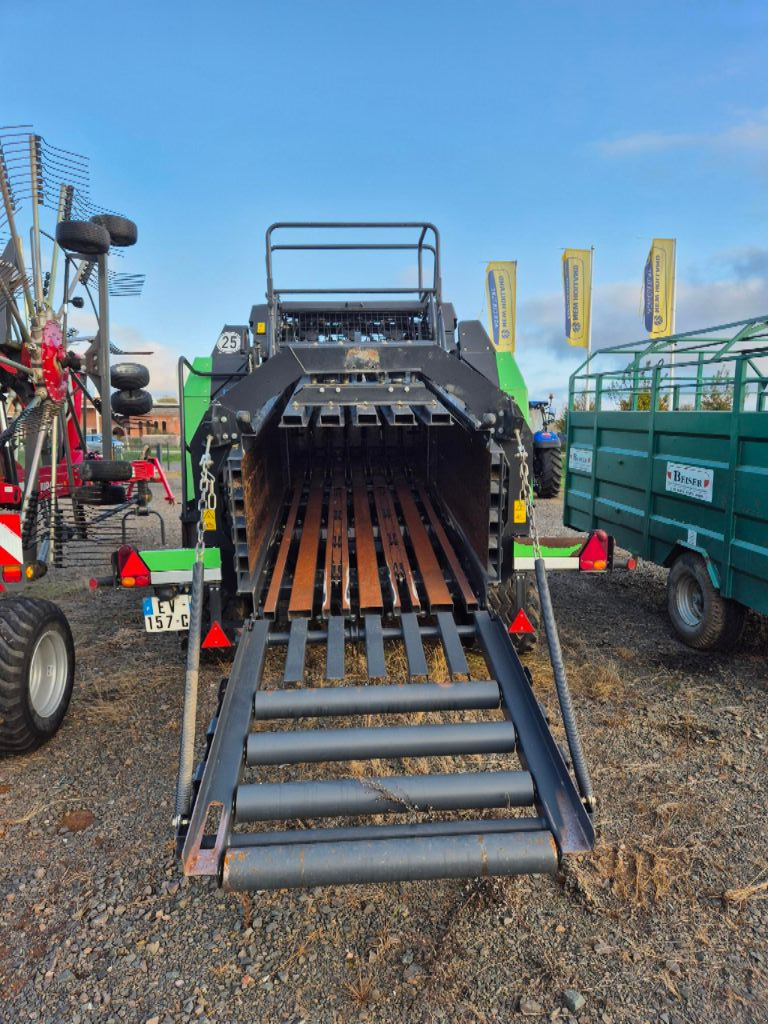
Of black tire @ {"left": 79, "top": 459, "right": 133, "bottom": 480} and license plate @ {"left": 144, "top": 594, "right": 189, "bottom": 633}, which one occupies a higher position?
black tire @ {"left": 79, "top": 459, "right": 133, "bottom": 480}

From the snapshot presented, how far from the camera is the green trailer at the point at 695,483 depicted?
14.0ft

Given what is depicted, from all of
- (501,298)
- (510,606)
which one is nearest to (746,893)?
(510,606)

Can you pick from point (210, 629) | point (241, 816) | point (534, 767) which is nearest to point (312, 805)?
point (241, 816)

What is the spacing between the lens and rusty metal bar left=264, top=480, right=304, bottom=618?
3.59m

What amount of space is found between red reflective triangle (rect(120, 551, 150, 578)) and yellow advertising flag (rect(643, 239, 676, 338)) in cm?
1700

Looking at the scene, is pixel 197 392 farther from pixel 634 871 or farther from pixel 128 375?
pixel 634 871

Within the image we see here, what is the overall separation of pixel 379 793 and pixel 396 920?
0.49 m

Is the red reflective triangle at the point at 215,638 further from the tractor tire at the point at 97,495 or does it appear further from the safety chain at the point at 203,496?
the tractor tire at the point at 97,495

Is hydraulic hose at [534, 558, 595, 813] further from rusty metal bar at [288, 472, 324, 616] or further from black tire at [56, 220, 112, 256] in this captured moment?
black tire at [56, 220, 112, 256]

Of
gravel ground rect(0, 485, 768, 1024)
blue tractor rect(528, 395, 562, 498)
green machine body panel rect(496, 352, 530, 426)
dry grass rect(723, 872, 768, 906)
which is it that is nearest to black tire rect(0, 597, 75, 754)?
gravel ground rect(0, 485, 768, 1024)

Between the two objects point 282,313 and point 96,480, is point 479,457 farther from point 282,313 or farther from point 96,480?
point 96,480

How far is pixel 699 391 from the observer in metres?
5.71

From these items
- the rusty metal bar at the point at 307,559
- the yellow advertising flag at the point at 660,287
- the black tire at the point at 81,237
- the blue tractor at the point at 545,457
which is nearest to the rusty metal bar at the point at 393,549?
the rusty metal bar at the point at 307,559

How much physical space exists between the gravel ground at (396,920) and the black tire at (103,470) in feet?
8.33
